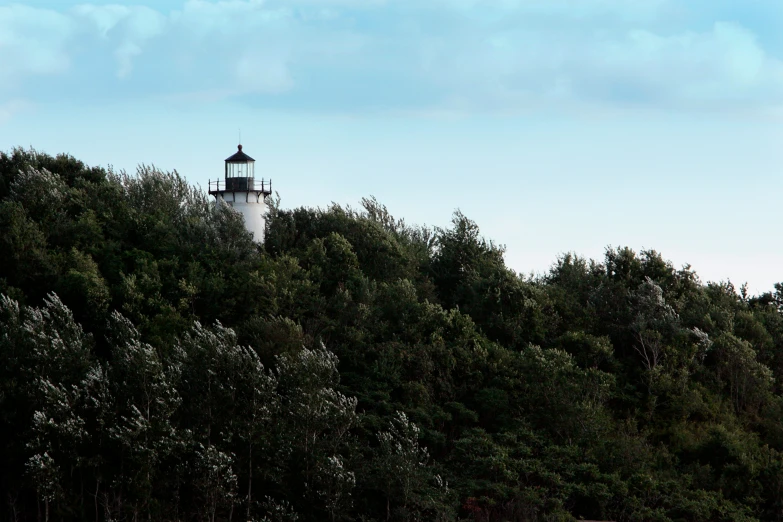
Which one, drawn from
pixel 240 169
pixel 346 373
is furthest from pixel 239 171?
pixel 346 373

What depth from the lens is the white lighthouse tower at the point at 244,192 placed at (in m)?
66.3

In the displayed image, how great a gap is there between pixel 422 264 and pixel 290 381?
70.4ft

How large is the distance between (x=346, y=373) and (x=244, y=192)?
65.0 ft

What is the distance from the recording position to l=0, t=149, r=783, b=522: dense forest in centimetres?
4266

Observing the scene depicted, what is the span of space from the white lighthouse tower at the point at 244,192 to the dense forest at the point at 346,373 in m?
1.85

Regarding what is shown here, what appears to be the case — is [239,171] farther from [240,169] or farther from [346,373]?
[346,373]

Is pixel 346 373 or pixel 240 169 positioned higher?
pixel 240 169

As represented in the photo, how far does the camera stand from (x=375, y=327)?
53875mm

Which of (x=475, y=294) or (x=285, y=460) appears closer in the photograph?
(x=285, y=460)

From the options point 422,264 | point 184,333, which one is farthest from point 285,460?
point 422,264

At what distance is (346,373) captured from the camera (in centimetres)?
5097

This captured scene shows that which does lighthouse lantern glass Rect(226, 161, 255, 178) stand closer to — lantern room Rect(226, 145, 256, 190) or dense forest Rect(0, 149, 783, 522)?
lantern room Rect(226, 145, 256, 190)

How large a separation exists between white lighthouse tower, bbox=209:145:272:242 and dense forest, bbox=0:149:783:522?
1.85m

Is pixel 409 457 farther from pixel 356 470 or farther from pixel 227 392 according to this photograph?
pixel 227 392
